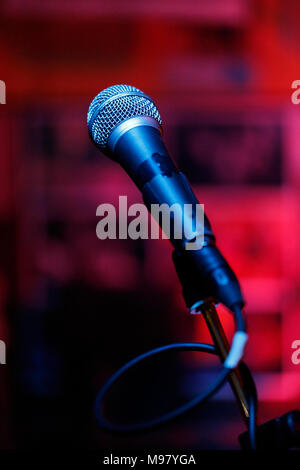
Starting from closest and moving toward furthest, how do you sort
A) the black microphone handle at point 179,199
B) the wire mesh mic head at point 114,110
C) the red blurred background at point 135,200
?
1. the black microphone handle at point 179,199
2. the wire mesh mic head at point 114,110
3. the red blurred background at point 135,200

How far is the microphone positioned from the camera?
0.48 meters

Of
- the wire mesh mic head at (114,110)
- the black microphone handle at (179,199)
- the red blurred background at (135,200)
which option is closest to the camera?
the black microphone handle at (179,199)

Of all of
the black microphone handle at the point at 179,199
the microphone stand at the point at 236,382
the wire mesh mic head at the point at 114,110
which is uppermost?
the wire mesh mic head at the point at 114,110

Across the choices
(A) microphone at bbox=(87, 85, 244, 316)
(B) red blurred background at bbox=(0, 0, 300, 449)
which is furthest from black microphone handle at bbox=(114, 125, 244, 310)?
(B) red blurred background at bbox=(0, 0, 300, 449)

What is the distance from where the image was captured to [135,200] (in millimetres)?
2852

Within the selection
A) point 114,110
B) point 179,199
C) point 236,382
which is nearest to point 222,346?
point 236,382

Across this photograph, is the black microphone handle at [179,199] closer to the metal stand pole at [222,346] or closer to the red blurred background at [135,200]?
the metal stand pole at [222,346]

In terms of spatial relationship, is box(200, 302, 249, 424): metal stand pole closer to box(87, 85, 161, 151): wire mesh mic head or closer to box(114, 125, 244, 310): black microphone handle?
box(114, 125, 244, 310): black microphone handle

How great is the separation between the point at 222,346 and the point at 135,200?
93.1 inches

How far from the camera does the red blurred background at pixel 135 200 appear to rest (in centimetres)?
279

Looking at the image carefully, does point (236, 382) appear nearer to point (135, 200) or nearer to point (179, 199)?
point (179, 199)

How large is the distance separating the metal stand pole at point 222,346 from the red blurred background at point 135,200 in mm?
2365

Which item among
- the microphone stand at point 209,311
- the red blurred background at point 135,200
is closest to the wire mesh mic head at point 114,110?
the microphone stand at point 209,311

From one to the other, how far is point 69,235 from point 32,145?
23.8 inches
